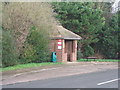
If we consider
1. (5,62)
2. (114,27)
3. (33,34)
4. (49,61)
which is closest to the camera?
(5,62)

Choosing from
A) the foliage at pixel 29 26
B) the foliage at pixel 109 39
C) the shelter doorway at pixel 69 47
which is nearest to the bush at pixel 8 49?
the foliage at pixel 29 26

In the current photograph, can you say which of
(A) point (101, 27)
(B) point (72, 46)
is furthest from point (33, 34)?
(A) point (101, 27)

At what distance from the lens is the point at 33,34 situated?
2359 centimetres

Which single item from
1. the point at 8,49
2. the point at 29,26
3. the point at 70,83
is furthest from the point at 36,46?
the point at 70,83

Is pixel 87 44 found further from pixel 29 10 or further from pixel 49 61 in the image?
pixel 29 10

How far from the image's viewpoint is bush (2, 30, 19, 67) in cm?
1947

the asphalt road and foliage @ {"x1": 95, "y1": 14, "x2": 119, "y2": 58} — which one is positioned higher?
foliage @ {"x1": 95, "y1": 14, "x2": 119, "y2": 58}

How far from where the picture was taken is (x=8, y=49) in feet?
64.7

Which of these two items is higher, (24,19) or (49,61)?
(24,19)

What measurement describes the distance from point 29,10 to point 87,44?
13.2 metres

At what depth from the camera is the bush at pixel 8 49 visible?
63.9ft

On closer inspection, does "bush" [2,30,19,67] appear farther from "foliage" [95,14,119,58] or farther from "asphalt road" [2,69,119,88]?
"foliage" [95,14,119,58]

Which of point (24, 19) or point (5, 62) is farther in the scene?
point (24, 19)

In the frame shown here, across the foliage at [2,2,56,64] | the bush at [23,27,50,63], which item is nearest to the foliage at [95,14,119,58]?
the foliage at [2,2,56,64]
